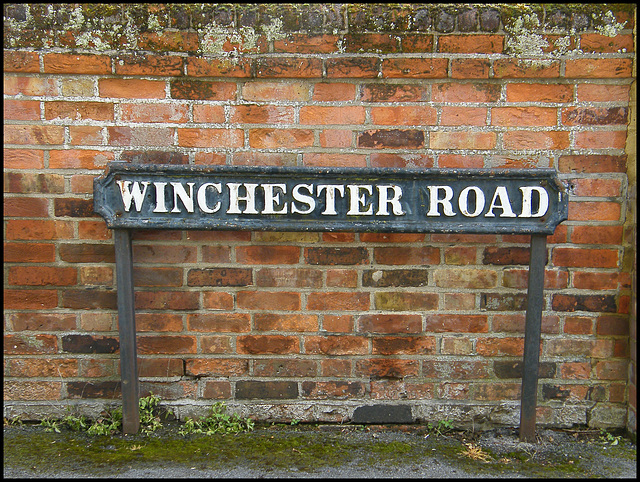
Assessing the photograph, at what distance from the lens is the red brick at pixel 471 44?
172 centimetres

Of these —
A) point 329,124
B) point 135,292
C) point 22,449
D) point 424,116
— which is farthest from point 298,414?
point 424,116

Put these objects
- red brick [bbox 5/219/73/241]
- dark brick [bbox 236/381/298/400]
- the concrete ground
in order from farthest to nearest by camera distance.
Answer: dark brick [bbox 236/381/298/400]
red brick [bbox 5/219/73/241]
the concrete ground

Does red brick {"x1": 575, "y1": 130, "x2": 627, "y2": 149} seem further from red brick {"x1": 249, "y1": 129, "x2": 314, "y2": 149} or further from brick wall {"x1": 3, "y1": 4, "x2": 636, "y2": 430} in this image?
red brick {"x1": 249, "y1": 129, "x2": 314, "y2": 149}

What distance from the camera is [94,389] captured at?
1919 mm

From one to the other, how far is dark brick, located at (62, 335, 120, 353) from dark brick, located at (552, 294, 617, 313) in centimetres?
187

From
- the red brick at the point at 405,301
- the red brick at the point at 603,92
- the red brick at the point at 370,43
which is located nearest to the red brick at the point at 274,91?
the red brick at the point at 370,43

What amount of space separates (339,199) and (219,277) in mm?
612

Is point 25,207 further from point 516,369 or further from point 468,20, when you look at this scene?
point 516,369

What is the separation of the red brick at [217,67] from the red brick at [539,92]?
1.05 meters

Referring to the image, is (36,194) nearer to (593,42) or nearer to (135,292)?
(135,292)

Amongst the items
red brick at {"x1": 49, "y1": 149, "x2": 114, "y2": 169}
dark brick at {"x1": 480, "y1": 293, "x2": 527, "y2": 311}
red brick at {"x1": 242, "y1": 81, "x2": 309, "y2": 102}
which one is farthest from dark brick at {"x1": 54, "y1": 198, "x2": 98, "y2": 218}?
dark brick at {"x1": 480, "y1": 293, "x2": 527, "y2": 311}

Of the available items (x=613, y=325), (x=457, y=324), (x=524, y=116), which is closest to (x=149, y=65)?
(x=524, y=116)

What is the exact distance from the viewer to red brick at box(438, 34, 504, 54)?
172 centimetres

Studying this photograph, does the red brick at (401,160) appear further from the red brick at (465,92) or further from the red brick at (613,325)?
the red brick at (613,325)
